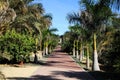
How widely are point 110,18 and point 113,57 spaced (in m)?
4.39

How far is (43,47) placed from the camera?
6588 cm

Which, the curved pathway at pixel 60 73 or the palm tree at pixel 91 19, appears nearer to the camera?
the curved pathway at pixel 60 73

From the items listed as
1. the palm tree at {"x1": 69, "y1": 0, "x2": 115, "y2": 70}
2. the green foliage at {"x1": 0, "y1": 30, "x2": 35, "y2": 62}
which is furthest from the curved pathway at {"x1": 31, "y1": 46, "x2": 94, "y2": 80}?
the palm tree at {"x1": 69, "y1": 0, "x2": 115, "y2": 70}

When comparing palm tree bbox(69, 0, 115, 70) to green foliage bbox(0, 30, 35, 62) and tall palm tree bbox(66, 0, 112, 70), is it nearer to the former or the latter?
tall palm tree bbox(66, 0, 112, 70)

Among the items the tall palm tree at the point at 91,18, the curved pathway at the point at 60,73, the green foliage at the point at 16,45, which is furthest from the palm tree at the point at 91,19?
the green foliage at the point at 16,45

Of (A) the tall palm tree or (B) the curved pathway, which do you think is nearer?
(B) the curved pathway

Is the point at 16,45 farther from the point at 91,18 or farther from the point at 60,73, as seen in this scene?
the point at 60,73

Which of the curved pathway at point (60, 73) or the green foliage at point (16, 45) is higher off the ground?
the green foliage at point (16, 45)

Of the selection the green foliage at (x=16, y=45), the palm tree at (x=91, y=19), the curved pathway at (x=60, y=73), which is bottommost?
the curved pathway at (x=60, y=73)

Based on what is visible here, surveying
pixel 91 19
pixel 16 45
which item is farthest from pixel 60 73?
pixel 16 45

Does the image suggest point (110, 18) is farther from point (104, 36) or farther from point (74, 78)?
point (74, 78)

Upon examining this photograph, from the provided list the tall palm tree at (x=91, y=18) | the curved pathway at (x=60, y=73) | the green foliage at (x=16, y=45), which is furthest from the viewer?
the green foliage at (x=16, y=45)

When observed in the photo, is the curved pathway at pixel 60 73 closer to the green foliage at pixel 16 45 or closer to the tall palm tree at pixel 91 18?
the green foliage at pixel 16 45

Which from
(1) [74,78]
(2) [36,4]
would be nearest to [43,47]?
(2) [36,4]
